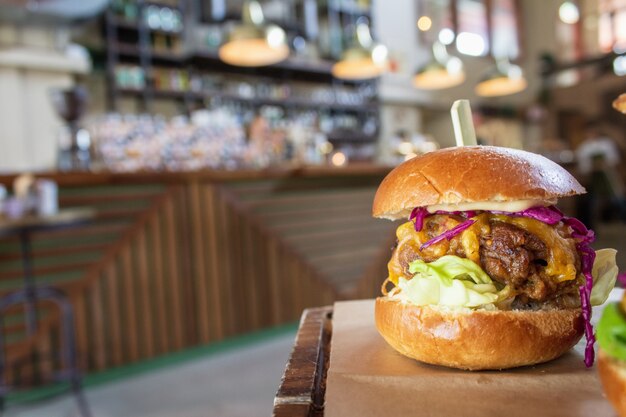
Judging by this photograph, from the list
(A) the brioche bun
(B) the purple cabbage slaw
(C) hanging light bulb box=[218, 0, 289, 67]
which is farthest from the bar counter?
(A) the brioche bun

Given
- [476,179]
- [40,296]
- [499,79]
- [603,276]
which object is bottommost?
[40,296]

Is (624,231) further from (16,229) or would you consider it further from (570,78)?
(16,229)

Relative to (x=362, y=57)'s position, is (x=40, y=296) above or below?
below

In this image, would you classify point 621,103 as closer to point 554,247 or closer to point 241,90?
point 554,247

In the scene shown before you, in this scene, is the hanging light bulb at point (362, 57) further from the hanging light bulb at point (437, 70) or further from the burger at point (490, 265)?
the burger at point (490, 265)

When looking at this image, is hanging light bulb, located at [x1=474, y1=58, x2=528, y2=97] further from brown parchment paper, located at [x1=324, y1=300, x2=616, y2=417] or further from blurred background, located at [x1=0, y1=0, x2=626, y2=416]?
brown parchment paper, located at [x1=324, y1=300, x2=616, y2=417]

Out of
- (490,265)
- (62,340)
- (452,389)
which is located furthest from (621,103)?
(62,340)

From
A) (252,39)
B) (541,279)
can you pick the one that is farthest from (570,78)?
(541,279)
